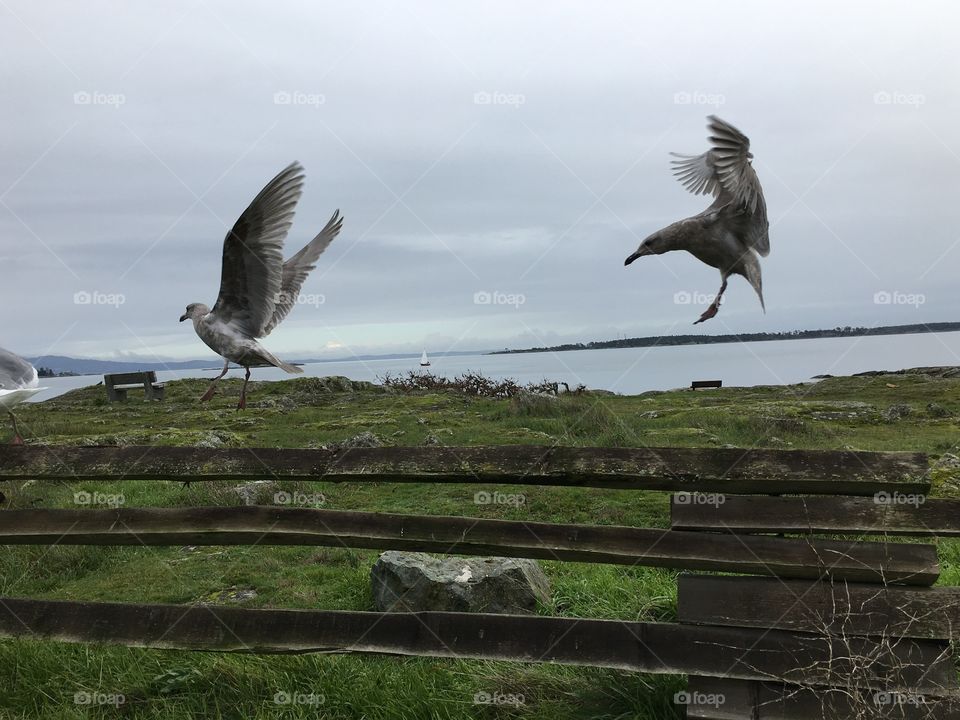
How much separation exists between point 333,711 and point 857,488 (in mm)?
3342

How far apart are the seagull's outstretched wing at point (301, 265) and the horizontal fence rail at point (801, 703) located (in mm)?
5586

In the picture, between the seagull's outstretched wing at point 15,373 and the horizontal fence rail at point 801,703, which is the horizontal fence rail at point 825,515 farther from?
the seagull's outstretched wing at point 15,373

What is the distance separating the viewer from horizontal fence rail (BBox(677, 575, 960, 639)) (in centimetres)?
366

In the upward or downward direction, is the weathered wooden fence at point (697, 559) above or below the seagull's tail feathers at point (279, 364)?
below

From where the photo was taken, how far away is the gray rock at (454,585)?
5773mm

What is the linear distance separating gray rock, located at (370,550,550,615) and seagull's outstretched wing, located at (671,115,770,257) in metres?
3.37

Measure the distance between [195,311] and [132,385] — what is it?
53.6 feet

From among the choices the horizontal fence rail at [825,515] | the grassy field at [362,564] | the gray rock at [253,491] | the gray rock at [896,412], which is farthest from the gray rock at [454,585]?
the gray rock at [896,412]

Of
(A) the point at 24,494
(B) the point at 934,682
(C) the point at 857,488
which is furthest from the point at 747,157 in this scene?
(A) the point at 24,494

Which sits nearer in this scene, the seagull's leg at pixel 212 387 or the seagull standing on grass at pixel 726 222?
the seagull standing on grass at pixel 726 222

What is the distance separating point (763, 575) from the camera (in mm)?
3916

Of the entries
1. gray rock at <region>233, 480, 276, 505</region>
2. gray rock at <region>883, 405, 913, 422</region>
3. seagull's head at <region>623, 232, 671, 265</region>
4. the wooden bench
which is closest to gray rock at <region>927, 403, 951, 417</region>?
gray rock at <region>883, 405, 913, 422</region>

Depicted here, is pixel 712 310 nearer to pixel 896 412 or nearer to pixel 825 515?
pixel 825 515

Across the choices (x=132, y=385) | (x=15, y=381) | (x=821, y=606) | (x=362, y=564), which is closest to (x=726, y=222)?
(x=821, y=606)
